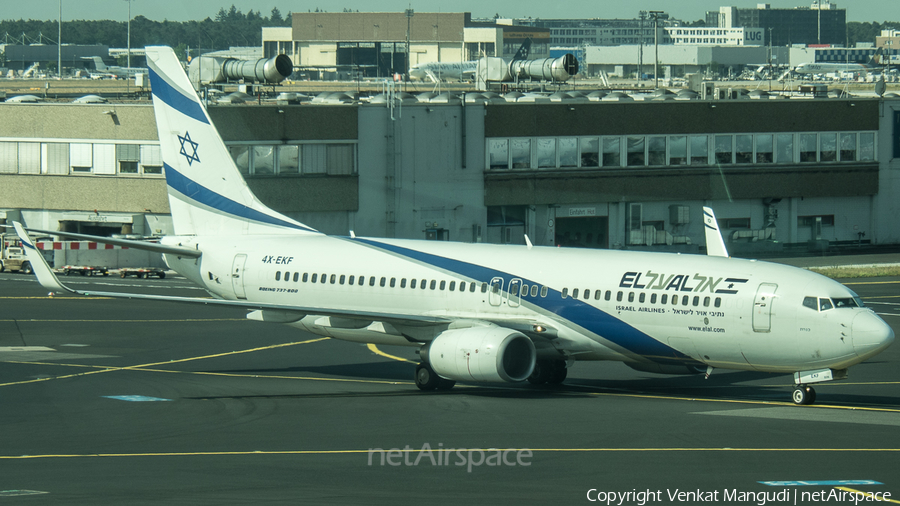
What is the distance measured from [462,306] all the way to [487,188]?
40.5 metres

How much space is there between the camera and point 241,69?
256ft

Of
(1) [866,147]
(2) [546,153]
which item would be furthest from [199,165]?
(1) [866,147]

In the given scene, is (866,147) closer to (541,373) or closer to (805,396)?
(541,373)

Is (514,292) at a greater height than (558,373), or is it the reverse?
(514,292)

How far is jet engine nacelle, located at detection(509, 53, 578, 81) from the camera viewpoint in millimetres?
88125

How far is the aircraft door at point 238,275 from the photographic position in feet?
126

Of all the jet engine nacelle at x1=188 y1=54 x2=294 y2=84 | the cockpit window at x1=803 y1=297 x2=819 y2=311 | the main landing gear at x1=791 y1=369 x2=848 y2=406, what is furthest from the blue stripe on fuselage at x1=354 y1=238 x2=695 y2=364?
the jet engine nacelle at x1=188 y1=54 x2=294 y2=84

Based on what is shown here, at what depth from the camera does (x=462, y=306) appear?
112 ft

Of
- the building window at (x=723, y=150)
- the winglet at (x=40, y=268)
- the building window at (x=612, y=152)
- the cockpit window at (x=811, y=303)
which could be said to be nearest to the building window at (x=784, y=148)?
the building window at (x=723, y=150)

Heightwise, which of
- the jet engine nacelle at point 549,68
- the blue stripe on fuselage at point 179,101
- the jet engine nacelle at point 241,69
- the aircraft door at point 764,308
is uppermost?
the jet engine nacelle at point 549,68

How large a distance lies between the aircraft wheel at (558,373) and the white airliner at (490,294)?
5cm

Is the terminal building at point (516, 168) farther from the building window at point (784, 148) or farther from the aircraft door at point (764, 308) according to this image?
the aircraft door at point (764, 308)

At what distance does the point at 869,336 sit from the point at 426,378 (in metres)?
12.6

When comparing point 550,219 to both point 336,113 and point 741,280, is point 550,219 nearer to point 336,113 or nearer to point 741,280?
point 336,113
